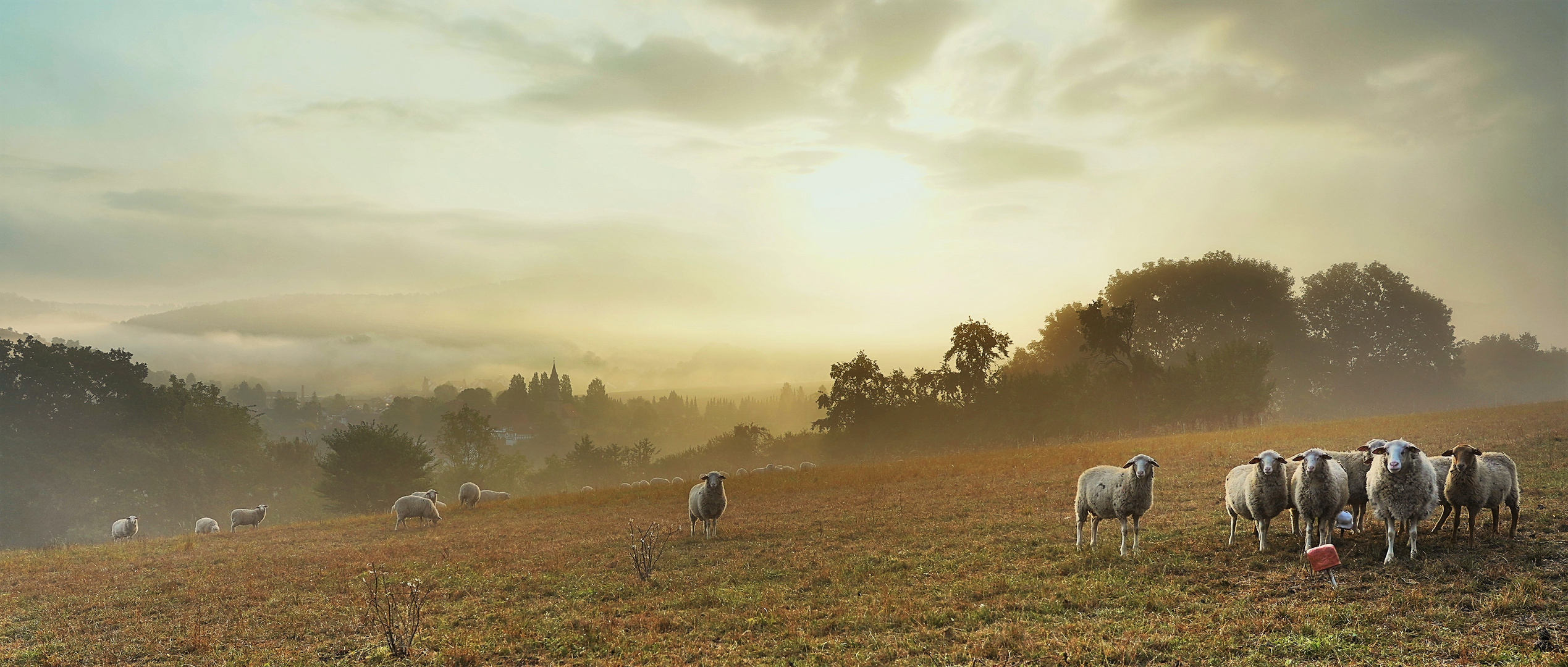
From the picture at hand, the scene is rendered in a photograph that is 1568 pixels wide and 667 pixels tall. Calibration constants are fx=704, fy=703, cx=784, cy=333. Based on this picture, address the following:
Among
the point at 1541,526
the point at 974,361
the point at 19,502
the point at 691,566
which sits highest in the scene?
the point at 974,361

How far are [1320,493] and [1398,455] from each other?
1.20m

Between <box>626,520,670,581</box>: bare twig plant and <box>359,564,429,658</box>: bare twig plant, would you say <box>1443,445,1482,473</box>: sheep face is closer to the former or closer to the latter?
<box>626,520,670,581</box>: bare twig plant

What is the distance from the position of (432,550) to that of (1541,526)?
24.3 meters

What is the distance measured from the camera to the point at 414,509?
91.5ft

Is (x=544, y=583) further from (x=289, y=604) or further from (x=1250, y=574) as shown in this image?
(x=1250, y=574)

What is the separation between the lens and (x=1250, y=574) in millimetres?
10828

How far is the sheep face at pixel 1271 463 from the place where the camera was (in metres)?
11.7

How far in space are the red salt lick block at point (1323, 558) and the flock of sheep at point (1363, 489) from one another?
100 centimetres

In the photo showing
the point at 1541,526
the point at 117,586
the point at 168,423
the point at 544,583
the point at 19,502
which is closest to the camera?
the point at 1541,526

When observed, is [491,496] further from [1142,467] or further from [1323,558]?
[1323,558]

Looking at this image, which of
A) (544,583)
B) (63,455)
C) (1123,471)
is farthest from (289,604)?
(63,455)

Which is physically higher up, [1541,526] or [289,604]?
[1541,526]

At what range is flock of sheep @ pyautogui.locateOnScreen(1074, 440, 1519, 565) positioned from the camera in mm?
10859

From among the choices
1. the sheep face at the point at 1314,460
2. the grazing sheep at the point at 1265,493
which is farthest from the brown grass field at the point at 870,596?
the sheep face at the point at 1314,460
